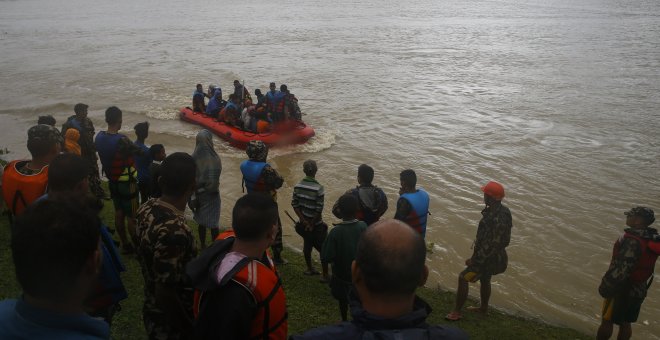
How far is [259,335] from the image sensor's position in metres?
2.61

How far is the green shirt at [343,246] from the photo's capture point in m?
4.71

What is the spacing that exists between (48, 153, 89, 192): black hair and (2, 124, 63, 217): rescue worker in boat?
1.64 feet

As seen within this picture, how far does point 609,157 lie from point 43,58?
1271 inches

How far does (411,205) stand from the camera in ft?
17.6

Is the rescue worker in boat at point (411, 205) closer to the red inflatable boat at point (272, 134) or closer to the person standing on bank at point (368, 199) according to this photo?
the person standing on bank at point (368, 199)

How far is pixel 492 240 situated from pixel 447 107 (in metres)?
15.2

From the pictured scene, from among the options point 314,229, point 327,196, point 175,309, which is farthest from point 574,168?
point 175,309

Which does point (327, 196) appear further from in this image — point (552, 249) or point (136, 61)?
point (136, 61)

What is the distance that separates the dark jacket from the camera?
176cm

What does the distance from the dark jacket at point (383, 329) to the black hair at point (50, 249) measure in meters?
0.87

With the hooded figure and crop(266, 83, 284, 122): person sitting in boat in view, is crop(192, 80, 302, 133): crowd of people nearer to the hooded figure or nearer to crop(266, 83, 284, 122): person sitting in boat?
crop(266, 83, 284, 122): person sitting in boat

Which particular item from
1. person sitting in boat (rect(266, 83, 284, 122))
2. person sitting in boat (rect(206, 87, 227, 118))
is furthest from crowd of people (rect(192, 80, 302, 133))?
person sitting in boat (rect(206, 87, 227, 118))

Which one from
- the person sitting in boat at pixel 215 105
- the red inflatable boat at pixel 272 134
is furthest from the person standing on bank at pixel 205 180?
→ the person sitting in boat at pixel 215 105

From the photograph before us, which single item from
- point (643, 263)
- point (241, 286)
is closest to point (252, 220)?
point (241, 286)
